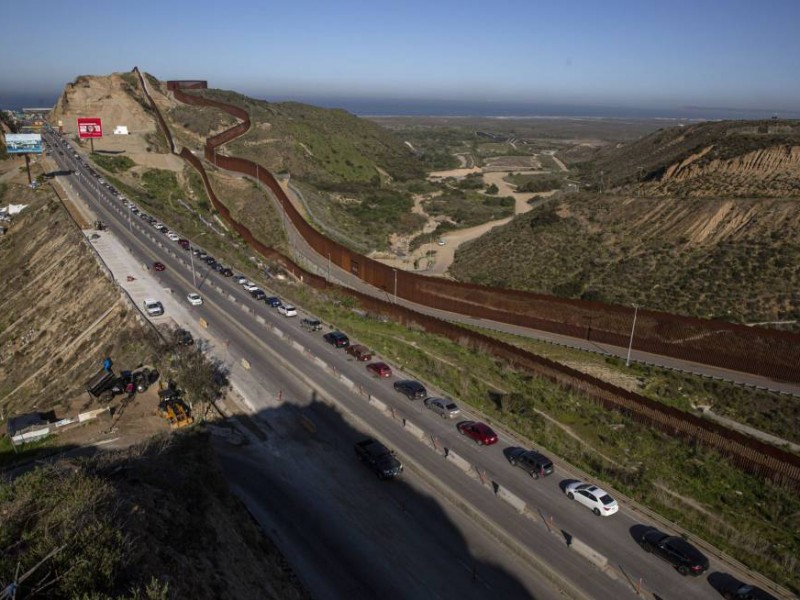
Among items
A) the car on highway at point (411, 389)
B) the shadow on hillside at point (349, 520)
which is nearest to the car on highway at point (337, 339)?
the car on highway at point (411, 389)

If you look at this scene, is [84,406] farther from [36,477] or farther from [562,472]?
[562,472]

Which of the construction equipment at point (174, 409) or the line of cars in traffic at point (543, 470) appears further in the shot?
the construction equipment at point (174, 409)

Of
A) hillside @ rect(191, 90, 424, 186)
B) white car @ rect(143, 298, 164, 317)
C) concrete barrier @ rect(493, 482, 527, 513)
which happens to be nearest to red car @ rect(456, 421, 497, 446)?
concrete barrier @ rect(493, 482, 527, 513)

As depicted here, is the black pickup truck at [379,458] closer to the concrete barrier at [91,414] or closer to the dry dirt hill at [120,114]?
the concrete barrier at [91,414]

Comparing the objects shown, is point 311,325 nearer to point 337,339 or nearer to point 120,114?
point 337,339

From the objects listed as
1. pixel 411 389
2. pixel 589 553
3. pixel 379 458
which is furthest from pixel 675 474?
pixel 411 389
